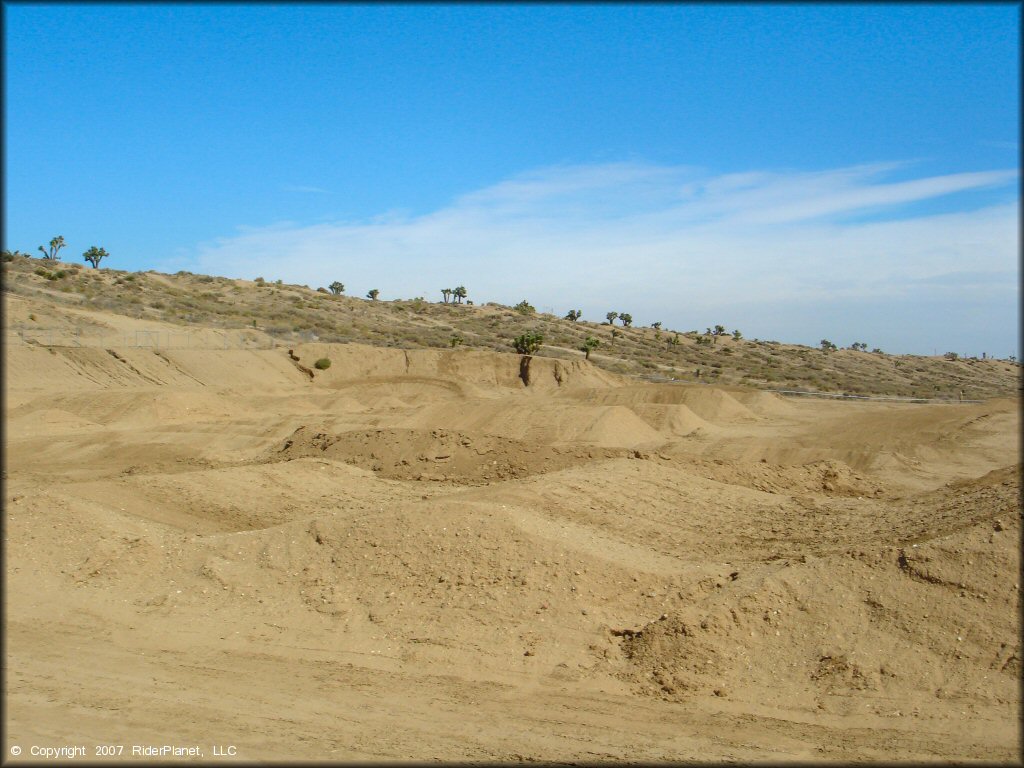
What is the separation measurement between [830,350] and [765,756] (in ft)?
A: 268

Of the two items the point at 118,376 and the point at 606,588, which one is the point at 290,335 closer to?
the point at 118,376

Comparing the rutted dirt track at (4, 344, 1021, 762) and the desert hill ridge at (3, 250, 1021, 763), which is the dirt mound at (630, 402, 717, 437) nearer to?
the desert hill ridge at (3, 250, 1021, 763)

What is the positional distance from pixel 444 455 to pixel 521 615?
11.1 metres

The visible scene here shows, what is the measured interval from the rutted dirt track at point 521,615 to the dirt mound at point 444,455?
32cm

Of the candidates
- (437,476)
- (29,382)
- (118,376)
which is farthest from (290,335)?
(437,476)

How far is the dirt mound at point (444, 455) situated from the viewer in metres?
20.0

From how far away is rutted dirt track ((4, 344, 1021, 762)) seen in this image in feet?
24.5

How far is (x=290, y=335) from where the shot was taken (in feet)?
163

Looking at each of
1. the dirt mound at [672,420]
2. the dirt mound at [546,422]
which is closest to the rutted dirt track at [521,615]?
the dirt mound at [546,422]

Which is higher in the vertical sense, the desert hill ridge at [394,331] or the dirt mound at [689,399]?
the desert hill ridge at [394,331]

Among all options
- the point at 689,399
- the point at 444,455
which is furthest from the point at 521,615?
the point at 689,399

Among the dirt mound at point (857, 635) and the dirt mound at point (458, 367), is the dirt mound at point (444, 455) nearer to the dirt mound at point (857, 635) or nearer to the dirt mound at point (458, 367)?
the dirt mound at point (857, 635)

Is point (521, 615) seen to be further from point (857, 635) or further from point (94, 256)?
point (94, 256)

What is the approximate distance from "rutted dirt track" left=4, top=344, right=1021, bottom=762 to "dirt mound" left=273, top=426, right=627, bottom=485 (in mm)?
325
